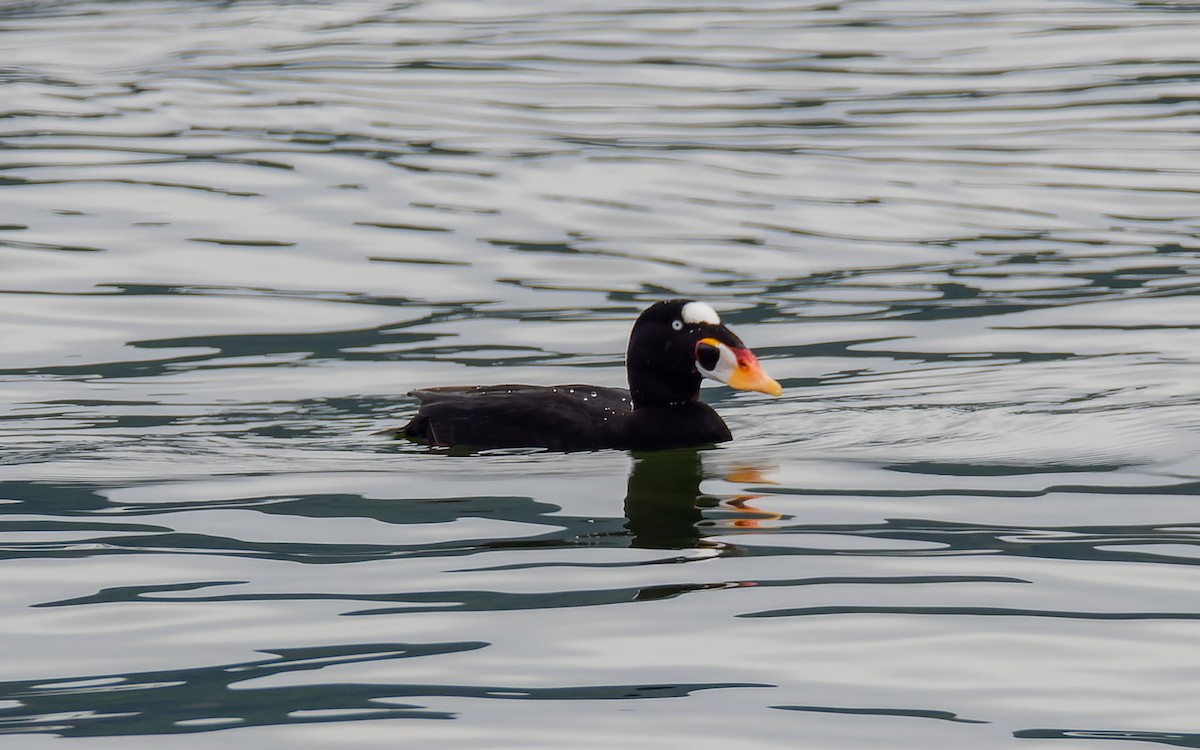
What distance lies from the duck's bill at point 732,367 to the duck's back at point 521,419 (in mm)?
489

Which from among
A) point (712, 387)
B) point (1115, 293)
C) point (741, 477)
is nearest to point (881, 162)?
point (1115, 293)

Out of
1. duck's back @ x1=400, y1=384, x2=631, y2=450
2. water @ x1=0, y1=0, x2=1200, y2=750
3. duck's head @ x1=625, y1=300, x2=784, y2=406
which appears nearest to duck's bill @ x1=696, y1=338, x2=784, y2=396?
duck's head @ x1=625, y1=300, x2=784, y2=406

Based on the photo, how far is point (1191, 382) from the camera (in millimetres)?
10898

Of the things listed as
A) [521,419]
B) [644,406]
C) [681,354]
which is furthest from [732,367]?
[521,419]

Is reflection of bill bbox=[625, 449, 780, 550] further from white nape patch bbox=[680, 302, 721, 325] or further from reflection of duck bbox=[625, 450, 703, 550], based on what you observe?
white nape patch bbox=[680, 302, 721, 325]

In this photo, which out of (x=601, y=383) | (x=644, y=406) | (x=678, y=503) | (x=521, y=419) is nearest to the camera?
(x=678, y=503)

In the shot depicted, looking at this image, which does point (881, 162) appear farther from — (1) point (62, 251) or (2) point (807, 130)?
(1) point (62, 251)

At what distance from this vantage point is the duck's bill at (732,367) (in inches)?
380

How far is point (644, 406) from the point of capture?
9961 mm

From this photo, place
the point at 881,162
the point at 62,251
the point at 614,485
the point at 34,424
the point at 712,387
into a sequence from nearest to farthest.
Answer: the point at 614,485 < the point at 34,424 < the point at 712,387 < the point at 62,251 < the point at 881,162

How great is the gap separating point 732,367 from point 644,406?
1.67ft

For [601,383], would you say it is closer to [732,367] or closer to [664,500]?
[732,367]

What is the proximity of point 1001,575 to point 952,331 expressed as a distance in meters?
5.85

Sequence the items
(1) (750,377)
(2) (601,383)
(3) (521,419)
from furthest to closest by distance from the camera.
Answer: (2) (601,383)
(3) (521,419)
(1) (750,377)
